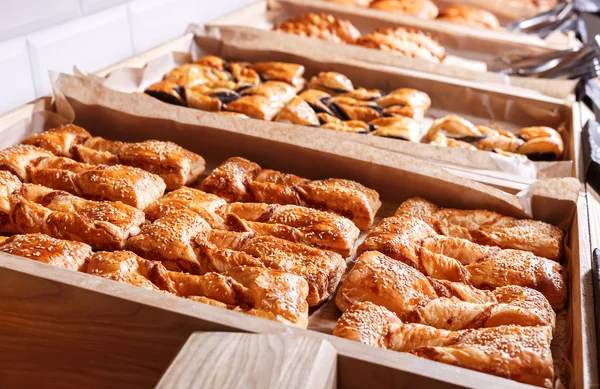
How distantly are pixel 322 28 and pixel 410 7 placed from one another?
1.03 m

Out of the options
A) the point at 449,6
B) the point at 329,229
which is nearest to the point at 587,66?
the point at 449,6

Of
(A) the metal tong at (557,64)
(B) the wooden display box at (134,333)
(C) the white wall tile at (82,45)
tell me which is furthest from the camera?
(A) the metal tong at (557,64)

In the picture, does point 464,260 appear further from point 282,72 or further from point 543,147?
point 282,72

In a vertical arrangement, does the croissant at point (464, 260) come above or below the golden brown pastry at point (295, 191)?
below

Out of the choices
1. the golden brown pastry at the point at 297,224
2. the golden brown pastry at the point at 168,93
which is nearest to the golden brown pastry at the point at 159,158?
the golden brown pastry at the point at 297,224

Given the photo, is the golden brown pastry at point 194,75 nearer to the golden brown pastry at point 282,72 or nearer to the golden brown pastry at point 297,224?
the golden brown pastry at point 282,72

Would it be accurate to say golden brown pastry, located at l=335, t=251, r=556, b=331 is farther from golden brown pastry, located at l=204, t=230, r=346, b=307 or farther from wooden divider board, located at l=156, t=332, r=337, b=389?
wooden divider board, located at l=156, t=332, r=337, b=389

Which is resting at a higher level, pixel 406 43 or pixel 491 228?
pixel 406 43

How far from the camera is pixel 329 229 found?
7.63 feet

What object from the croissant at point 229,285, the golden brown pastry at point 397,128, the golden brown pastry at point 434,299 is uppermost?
the croissant at point 229,285

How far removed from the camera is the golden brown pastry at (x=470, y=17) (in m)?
5.02

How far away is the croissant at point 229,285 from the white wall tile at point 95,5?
168 cm

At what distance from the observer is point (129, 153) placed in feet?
8.98

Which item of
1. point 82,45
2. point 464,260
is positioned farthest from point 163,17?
point 464,260
